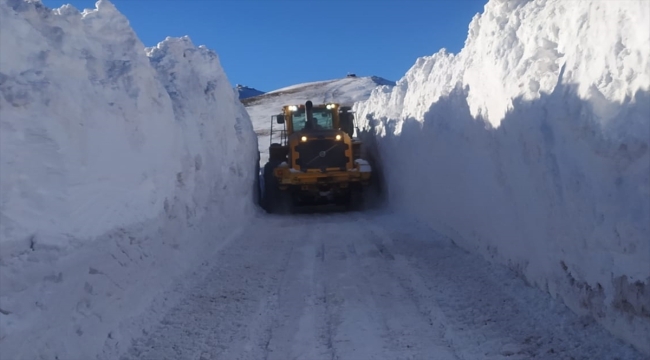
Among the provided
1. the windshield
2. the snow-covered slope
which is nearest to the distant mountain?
the snow-covered slope

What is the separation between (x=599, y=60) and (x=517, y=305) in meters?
2.46

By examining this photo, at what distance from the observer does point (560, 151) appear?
210 inches

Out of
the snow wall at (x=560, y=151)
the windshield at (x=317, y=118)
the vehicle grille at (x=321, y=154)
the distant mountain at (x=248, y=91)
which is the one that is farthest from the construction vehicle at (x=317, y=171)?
the distant mountain at (x=248, y=91)

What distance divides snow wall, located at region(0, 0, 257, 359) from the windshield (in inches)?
327

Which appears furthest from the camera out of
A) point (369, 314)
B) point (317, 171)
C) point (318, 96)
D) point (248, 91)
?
point (248, 91)

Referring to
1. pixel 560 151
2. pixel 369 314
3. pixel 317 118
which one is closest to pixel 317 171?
pixel 317 118

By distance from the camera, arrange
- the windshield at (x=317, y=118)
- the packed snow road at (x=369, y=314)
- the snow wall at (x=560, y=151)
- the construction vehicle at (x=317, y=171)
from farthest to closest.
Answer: the windshield at (x=317, y=118)
the construction vehicle at (x=317, y=171)
the packed snow road at (x=369, y=314)
the snow wall at (x=560, y=151)

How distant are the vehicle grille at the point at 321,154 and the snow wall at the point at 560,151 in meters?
5.49

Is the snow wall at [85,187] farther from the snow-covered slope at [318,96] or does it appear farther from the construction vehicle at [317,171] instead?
the snow-covered slope at [318,96]

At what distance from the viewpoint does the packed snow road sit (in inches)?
194

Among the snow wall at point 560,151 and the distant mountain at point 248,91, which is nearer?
the snow wall at point 560,151

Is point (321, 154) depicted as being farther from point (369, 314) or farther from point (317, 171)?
point (369, 314)

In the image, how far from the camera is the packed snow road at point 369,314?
492 cm

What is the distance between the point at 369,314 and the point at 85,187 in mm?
2927
